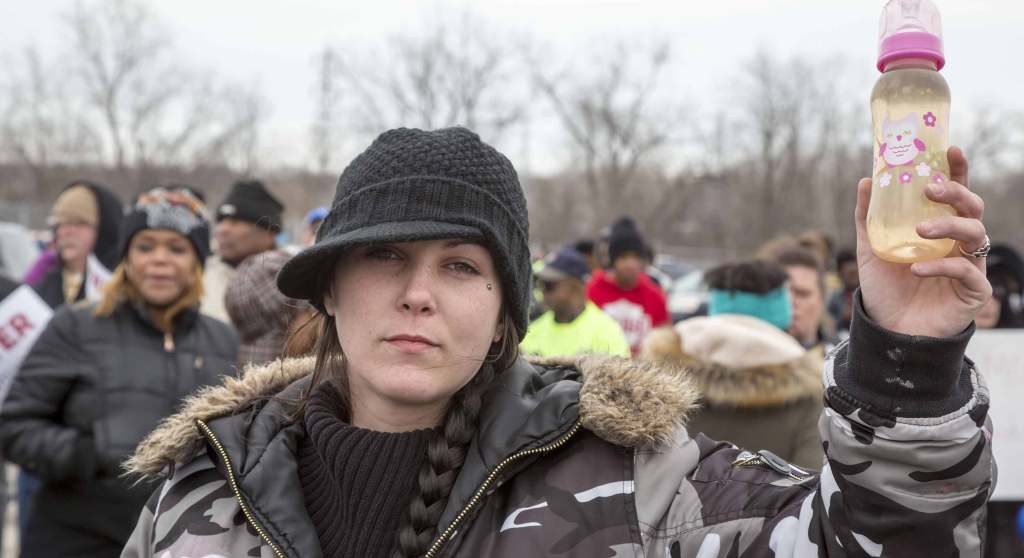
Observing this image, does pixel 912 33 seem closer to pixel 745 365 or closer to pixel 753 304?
pixel 745 365

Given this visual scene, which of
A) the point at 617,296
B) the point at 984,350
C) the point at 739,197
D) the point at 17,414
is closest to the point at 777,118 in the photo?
the point at 739,197

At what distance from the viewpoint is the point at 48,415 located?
3713 mm

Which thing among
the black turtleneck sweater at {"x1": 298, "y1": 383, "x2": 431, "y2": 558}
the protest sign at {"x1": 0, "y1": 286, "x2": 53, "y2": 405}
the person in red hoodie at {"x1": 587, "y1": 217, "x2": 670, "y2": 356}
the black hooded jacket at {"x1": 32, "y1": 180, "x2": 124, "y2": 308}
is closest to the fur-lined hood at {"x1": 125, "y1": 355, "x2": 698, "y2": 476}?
the black turtleneck sweater at {"x1": 298, "y1": 383, "x2": 431, "y2": 558}

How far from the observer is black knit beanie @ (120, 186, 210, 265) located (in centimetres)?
407

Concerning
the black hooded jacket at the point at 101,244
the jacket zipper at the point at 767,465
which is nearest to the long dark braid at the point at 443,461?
the jacket zipper at the point at 767,465

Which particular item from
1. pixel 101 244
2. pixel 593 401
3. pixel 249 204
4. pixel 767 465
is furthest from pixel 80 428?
pixel 767 465

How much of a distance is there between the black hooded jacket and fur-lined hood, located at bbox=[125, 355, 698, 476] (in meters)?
3.60

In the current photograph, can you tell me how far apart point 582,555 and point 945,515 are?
2.06 feet

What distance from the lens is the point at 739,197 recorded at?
140ft

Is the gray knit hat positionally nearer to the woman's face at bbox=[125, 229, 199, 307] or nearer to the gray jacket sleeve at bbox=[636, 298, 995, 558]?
the gray jacket sleeve at bbox=[636, 298, 995, 558]

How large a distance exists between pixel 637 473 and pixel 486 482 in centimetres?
29

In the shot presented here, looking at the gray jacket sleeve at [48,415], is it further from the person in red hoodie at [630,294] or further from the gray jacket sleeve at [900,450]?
the person in red hoodie at [630,294]

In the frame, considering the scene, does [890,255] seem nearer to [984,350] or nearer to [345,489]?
[345,489]

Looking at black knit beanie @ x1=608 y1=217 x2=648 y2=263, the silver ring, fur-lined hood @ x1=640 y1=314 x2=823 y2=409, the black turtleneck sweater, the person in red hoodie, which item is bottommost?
the person in red hoodie
